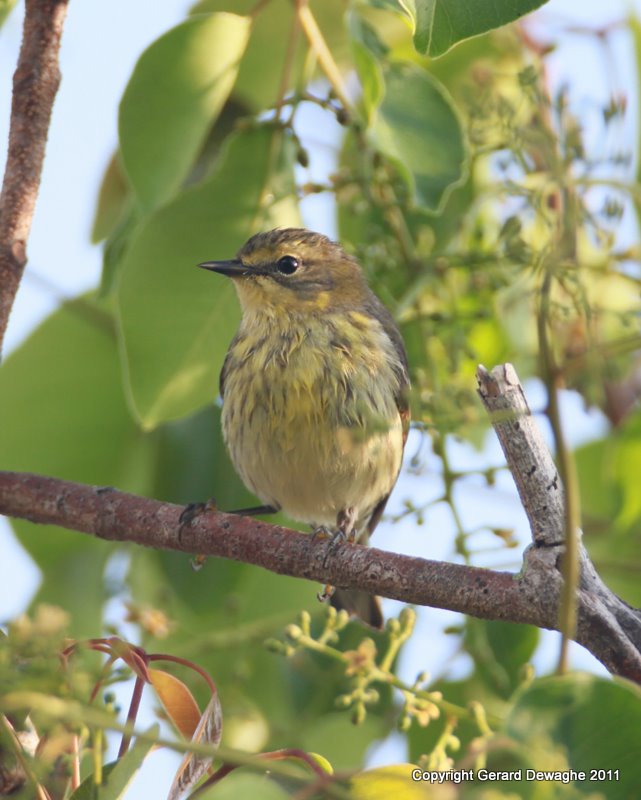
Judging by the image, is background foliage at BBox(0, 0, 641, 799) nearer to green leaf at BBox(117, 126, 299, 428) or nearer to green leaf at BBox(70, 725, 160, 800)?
green leaf at BBox(117, 126, 299, 428)

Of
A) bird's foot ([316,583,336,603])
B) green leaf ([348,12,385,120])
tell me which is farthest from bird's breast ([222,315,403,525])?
green leaf ([348,12,385,120])

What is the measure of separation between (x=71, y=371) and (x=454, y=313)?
1.32 metres

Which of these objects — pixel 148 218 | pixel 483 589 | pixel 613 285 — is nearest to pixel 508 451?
pixel 483 589

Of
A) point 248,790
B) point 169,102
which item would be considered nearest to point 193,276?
point 169,102

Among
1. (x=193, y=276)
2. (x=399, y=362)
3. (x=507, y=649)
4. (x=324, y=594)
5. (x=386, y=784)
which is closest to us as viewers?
(x=386, y=784)

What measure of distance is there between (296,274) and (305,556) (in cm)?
198

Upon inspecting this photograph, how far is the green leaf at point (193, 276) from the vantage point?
3.40 metres

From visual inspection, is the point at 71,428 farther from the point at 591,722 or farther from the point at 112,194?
the point at 591,722

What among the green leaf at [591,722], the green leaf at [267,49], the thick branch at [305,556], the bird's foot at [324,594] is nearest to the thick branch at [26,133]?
the thick branch at [305,556]

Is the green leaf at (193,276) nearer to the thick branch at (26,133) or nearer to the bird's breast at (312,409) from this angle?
the thick branch at (26,133)

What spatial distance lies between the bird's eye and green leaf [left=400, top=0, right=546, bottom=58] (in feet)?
7.08

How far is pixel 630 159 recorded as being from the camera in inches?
97.4

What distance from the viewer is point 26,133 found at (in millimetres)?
3143

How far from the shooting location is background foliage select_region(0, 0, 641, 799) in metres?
3.20
